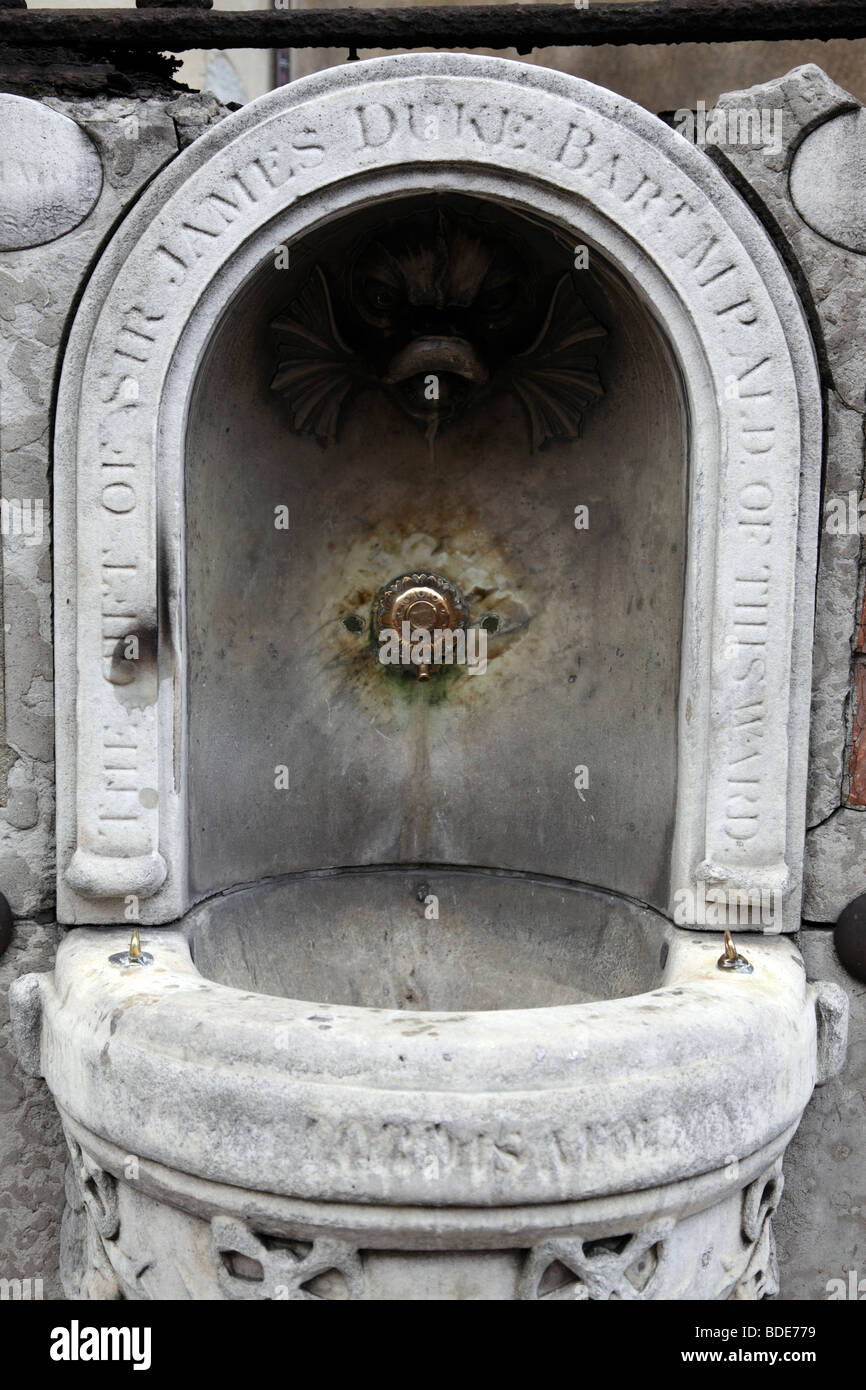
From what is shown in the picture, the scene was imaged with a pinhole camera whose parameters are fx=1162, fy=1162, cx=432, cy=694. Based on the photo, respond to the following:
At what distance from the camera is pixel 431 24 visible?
6.46 feet

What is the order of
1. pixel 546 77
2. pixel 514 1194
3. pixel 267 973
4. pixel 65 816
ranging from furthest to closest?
pixel 267 973 < pixel 65 816 < pixel 546 77 < pixel 514 1194

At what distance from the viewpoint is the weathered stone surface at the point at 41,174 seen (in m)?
1.89

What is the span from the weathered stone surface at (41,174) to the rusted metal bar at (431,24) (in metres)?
0.18

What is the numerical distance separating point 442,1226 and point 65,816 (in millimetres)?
956

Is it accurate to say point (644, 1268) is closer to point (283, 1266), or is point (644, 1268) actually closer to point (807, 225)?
point (283, 1266)

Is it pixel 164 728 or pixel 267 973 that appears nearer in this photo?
pixel 164 728

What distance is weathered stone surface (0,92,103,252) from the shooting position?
6.20 ft

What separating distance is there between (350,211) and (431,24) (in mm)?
370

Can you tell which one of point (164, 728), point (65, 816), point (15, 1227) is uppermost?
point (164, 728)

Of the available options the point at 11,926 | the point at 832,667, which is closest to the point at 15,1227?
the point at 11,926

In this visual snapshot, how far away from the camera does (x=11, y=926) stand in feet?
6.63

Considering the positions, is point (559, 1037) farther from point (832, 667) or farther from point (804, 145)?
point (804, 145)

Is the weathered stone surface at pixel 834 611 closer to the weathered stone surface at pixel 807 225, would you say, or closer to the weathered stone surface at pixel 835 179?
the weathered stone surface at pixel 807 225

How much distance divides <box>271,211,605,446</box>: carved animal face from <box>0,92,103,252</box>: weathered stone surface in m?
0.42
